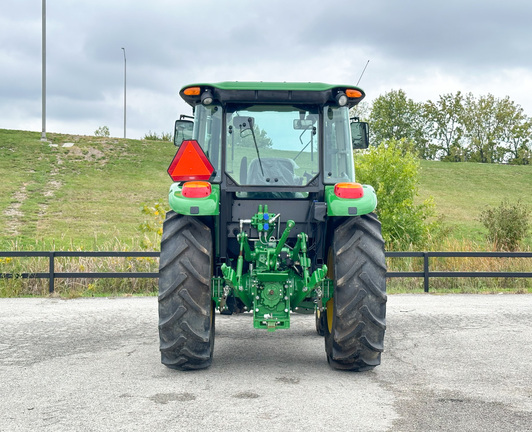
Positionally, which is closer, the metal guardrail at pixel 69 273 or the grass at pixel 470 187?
the metal guardrail at pixel 69 273

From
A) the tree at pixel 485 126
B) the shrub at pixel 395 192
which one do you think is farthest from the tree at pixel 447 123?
the shrub at pixel 395 192

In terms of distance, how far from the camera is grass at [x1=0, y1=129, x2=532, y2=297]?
14.3 metres

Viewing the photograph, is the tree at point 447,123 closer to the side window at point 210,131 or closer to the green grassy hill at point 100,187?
the green grassy hill at point 100,187

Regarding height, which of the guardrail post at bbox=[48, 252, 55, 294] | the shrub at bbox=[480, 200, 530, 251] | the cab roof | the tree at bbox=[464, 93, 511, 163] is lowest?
the guardrail post at bbox=[48, 252, 55, 294]

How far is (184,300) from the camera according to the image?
5957mm

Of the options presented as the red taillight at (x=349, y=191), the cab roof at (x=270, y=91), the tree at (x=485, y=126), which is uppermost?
the tree at (x=485, y=126)

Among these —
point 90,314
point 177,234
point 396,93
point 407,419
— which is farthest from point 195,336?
point 396,93

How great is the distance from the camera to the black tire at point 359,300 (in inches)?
235

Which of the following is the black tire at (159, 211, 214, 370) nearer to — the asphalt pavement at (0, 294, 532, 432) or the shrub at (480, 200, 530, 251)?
the asphalt pavement at (0, 294, 532, 432)

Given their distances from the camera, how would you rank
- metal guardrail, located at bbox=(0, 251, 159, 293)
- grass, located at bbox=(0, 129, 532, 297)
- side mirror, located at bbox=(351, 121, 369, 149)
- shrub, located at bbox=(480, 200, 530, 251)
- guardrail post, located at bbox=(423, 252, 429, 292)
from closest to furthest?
side mirror, located at bbox=(351, 121, 369, 149) → metal guardrail, located at bbox=(0, 251, 159, 293) → guardrail post, located at bbox=(423, 252, 429, 292) → grass, located at bbox=(0, 129, 532, 297) → shrub, located at bbox=(480, 200, 530, 251)

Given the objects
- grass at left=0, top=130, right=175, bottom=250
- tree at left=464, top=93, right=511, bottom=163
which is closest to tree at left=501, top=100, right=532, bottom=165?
tree at left=464, top=93, right=511, bottom=163

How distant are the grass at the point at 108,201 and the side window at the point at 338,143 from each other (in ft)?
25.8

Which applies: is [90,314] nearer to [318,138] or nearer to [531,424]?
[318,138]

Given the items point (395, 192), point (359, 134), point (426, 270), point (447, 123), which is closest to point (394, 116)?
point (447, 123)
